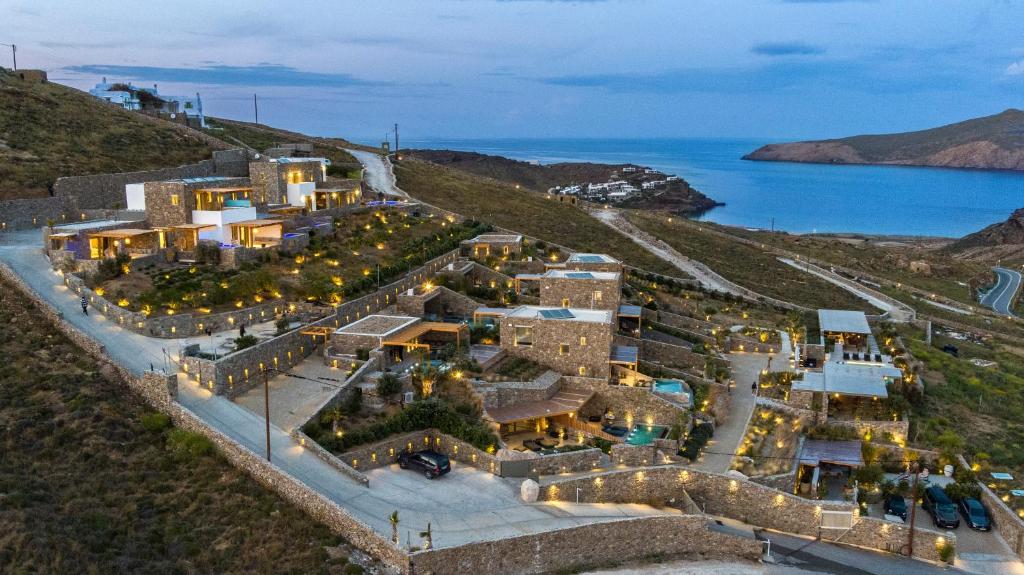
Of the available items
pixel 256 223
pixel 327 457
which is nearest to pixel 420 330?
pixel 327 457

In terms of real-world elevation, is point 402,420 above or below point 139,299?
below

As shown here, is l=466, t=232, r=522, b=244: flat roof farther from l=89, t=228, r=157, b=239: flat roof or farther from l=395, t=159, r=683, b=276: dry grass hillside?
l=89, t=228, r=157, b=239: flat roof

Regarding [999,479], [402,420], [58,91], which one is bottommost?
[999,479]

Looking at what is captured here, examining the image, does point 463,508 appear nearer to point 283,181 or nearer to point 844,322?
point 844,322

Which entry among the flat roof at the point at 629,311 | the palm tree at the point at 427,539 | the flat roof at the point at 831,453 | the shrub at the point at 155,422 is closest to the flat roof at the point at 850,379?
the flat roof at the point at 831,453

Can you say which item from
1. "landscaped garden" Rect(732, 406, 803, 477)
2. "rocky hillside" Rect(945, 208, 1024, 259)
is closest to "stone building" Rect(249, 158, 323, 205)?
"landscaped garden" Rect(732, 406, 803, 477)

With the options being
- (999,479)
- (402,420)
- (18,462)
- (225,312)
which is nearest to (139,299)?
(225,312)

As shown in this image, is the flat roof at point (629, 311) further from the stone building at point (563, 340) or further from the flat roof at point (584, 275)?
the stone building at point (563, 340)

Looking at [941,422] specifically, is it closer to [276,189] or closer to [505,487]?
[505,487]
